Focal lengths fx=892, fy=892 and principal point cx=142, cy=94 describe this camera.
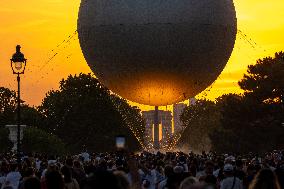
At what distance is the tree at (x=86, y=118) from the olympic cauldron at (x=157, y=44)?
200 ft

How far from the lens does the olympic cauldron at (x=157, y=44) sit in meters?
40.9

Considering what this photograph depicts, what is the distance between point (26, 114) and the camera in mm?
114062

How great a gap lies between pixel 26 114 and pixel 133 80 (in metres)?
74.3

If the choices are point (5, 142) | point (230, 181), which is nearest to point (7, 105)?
point (5, 142)

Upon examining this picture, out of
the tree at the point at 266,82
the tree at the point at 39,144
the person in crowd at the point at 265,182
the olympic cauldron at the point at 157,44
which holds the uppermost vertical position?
the tree at the point at 266,82

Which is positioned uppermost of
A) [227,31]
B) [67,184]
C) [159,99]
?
[227,31]

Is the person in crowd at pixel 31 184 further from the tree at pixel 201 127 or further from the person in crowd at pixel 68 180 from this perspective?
the tree at pixel 201 127

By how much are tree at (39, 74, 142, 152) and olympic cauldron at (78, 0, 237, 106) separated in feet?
200

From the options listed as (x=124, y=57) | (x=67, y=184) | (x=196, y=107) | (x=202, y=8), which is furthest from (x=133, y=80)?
(x=196, y=107)

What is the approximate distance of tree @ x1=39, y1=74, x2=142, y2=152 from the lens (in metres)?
108

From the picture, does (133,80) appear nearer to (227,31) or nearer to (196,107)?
(227,31)

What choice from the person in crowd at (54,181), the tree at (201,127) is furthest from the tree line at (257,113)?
the person in crowd at (54,181)

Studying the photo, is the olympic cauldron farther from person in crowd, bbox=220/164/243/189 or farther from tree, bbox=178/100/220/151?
tree, bbox=178/100/220/151

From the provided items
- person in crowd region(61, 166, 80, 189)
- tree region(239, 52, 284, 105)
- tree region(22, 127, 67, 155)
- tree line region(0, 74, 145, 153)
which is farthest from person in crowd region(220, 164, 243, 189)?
tree line region(0, 74, 145, 153)
